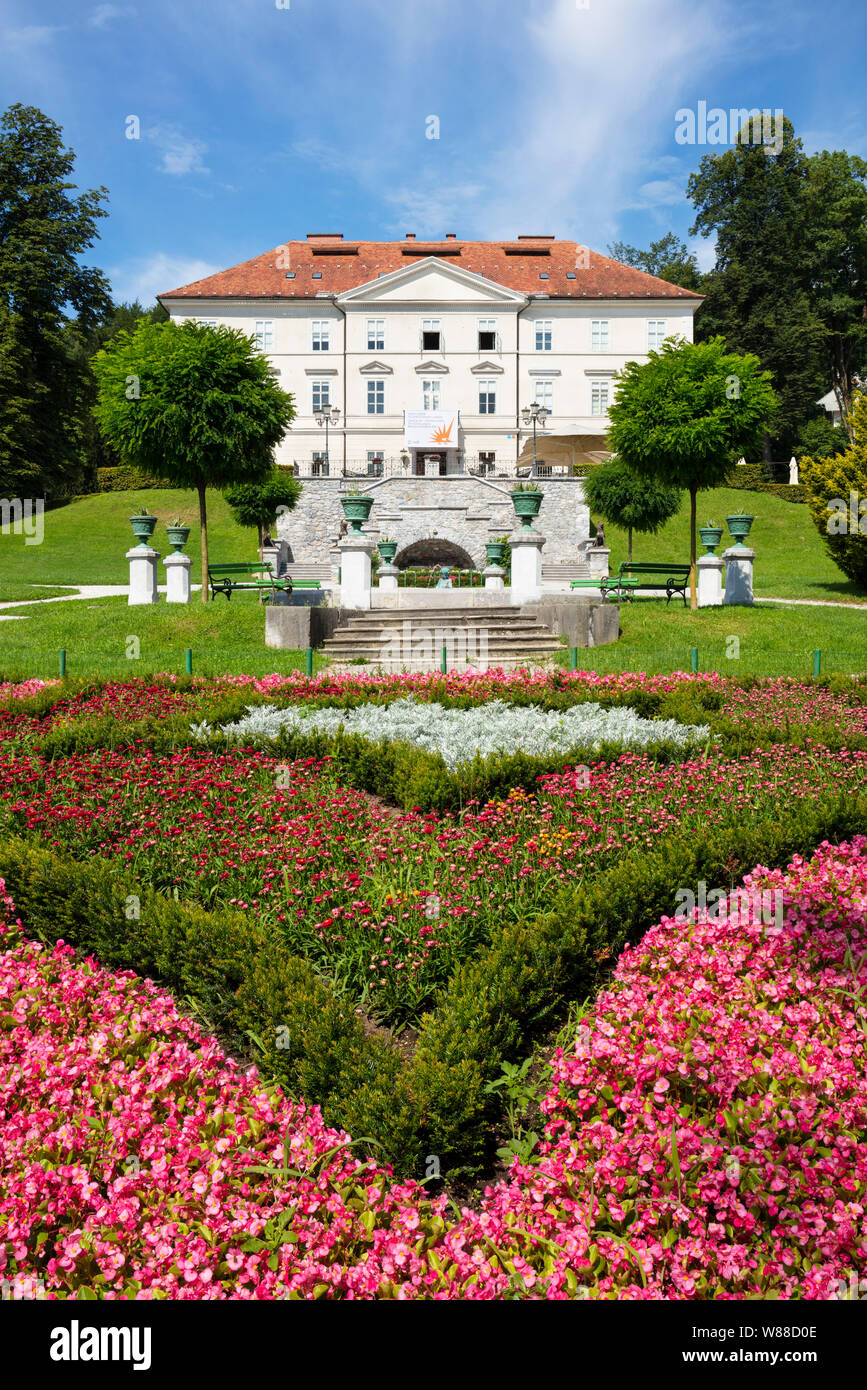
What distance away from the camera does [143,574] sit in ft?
56.9

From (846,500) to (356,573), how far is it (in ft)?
46.2

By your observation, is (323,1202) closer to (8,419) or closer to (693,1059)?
(693,1059)

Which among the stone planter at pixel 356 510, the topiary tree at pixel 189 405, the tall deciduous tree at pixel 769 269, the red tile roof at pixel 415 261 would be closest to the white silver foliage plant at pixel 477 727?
the stone planter at pixel 356 510

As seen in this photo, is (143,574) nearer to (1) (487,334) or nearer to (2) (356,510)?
(2) (356,510)

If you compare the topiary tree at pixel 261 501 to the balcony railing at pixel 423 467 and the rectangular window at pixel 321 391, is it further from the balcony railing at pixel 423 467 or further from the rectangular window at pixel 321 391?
the rectangular window at pixel 321 391

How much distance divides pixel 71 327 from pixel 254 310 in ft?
32.5

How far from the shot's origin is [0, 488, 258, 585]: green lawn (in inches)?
1140

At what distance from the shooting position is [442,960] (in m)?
3.89

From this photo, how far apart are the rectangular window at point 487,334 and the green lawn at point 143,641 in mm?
34605

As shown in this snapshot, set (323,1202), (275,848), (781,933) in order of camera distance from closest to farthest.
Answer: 1. (323,1202)
2. (781,933)
3. (275,848)

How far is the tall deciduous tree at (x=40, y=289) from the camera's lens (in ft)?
120

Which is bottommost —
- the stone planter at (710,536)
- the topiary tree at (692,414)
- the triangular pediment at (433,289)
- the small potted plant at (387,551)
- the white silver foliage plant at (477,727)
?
the white silver foliage plant at (477,727)

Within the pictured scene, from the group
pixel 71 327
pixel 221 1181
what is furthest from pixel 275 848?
pixel 71 327

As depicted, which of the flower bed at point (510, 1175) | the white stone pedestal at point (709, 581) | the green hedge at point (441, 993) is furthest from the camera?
the white stone pedestal at point (709, 581)
